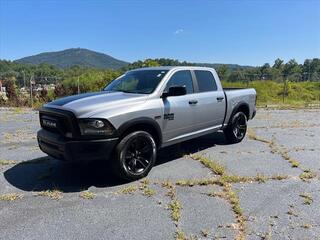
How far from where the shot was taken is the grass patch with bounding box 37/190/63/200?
4535 millimetres

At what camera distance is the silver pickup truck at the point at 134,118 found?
4.70m

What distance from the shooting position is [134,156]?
5223mm

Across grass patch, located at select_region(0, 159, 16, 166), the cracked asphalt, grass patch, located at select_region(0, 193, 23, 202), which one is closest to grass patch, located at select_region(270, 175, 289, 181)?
the cracked asphalt

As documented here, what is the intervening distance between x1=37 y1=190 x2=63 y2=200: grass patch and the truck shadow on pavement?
0.13 m

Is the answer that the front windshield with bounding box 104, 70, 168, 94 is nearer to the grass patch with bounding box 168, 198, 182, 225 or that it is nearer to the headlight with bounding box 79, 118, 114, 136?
the headlight with bounding box 79, 118, 114, 136

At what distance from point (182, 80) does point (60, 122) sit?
2528 mm

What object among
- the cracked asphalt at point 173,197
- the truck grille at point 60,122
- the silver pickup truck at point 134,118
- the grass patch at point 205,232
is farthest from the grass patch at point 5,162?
the grass patch at point 205,232

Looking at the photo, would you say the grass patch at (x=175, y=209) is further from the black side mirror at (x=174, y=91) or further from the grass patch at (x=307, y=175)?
the grass patch at (x=307, y=175)

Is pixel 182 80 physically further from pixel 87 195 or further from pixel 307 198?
pixel 307 198

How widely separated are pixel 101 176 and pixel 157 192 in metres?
1.16

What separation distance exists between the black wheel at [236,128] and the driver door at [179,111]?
1.74 meters

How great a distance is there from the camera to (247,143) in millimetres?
8094

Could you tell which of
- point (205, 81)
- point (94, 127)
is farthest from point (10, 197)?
point (205, 81)

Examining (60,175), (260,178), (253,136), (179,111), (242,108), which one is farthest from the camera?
(253,136)
